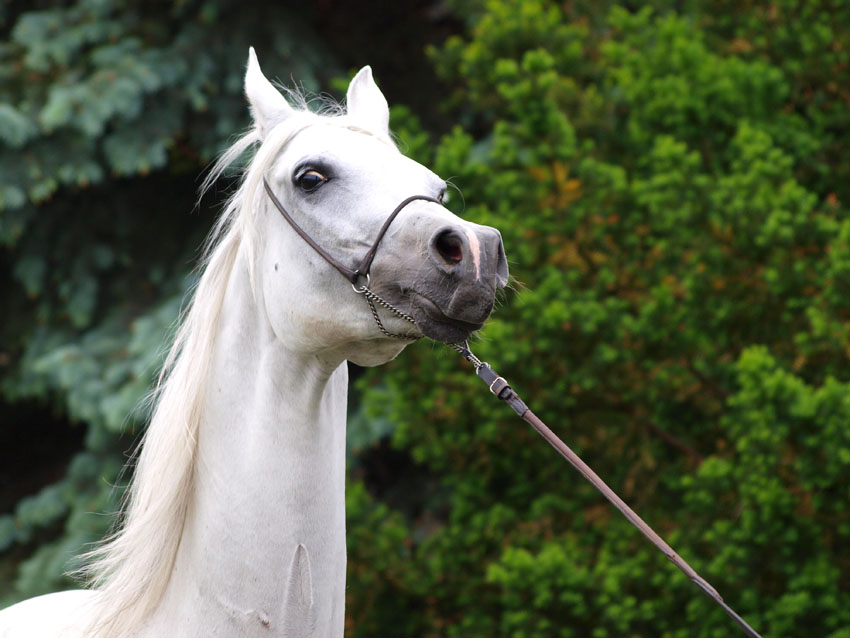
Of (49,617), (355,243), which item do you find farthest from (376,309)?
(49,617)

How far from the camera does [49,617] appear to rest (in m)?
2.25

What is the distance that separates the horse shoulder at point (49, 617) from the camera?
2.06m

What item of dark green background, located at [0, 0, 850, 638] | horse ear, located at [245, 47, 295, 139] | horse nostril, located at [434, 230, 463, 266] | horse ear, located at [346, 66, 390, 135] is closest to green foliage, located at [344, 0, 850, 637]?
dark green background, located at [0, 0, 850, 638]

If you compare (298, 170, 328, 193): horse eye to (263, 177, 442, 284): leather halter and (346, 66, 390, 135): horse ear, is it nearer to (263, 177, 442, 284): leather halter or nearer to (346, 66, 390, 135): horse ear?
(263, 177, 442, 284): leather halter

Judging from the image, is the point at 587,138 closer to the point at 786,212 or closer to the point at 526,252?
the point at 526,252

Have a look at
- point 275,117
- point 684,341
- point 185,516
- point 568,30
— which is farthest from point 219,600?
point 568,30

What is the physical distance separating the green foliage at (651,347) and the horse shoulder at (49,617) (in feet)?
6.21

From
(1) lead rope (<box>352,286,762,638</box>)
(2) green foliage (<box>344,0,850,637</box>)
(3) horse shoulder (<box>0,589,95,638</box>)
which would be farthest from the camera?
(2) green foliage (<box>344,0,850,637</box>)

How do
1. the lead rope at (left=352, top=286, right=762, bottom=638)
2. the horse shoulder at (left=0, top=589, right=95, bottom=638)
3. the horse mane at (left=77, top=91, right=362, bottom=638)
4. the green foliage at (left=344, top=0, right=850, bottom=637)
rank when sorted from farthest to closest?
1. the green foliage at (left=344, top=0, right=850, bottom=637)
2. the horse shoulder at (left=0, top=589, right=95, bottom=638)
3. the horse mane at (left=77, top=91, right=362, bottom=638)
4. the lead rope at (left=352, top=286, right=762, bottom=638)

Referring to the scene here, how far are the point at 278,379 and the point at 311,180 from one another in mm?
390

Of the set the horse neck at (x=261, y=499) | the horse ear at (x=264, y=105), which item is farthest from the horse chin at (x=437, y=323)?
the horse ear at (x=264, y=105)

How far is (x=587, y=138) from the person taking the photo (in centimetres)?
484

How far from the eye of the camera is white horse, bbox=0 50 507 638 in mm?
1648

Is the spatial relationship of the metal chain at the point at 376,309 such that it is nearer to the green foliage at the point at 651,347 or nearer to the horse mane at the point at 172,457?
the horse mane at the point at 172,457
